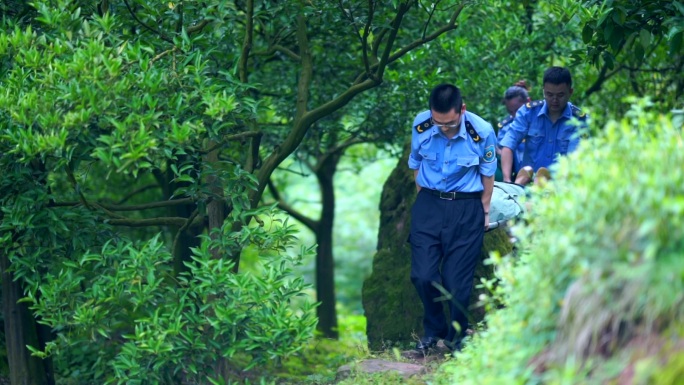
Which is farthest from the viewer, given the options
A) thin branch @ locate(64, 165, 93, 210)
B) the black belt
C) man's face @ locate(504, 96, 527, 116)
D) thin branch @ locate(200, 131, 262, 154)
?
man's face @ locate(504, 96, 527, 116)

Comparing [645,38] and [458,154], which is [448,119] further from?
[645,38]

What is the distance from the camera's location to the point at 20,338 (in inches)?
312

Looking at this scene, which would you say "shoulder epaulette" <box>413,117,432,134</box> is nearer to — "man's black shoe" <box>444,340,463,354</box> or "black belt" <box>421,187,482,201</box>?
"black belt" <box>421,187,482,201</box>

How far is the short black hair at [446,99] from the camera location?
6781 mm

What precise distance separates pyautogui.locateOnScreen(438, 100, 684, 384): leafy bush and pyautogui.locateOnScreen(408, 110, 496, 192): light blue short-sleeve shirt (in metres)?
2.25

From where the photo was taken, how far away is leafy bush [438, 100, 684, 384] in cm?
393

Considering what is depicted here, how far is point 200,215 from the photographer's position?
23.5ft

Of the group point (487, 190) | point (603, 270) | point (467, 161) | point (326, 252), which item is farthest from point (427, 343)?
point (326, 252)

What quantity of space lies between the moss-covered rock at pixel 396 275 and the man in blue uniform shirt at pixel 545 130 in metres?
0.79

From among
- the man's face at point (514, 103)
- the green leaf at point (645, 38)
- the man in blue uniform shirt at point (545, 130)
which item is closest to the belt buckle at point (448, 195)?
the man in blue uniform shirt at point (545, 130)

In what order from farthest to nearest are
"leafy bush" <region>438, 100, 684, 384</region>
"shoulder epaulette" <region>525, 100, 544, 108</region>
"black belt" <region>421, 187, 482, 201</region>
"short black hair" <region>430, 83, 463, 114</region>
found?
"shoulder epaulette" <region>525, 100, 544, 108</region>, "black belt" <region>421, 187, 482, 201</region>, "short black hair" <region>430, 83, 463, 114</region>, "leafy bush" <region>438, 100, 684, 384</region>

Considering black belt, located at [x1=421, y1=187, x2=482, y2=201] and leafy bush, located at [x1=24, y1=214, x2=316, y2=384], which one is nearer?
leafy bush, located at [x1=24, y1=214, x2=316, y2=384]

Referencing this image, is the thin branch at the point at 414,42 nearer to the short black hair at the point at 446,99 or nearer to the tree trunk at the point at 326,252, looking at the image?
the short black hair at the point at 446,99

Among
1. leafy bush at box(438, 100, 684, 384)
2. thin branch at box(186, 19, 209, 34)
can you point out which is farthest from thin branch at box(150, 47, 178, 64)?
leafy bush at box(438, 100, 684, 384)
